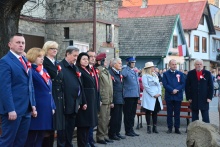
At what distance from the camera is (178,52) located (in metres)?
38.2

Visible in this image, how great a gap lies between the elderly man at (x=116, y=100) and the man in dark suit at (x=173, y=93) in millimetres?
1862

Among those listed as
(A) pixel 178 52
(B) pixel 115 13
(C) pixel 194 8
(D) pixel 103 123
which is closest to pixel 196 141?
(D) pixel 103 123

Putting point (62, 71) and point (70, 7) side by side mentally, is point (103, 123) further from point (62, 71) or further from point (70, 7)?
point (70, 7)

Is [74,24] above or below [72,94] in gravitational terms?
above

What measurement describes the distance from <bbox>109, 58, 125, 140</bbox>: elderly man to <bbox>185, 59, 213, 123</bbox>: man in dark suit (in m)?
2.11

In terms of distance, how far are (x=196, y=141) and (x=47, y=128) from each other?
11.1ft

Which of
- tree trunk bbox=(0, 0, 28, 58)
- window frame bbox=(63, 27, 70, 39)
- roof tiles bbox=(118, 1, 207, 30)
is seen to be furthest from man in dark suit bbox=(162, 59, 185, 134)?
roof tiles bbox=(118, 1, 207, 30)

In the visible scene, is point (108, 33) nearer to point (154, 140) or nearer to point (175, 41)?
point (154, 140)

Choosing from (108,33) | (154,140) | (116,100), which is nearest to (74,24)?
(108,33)

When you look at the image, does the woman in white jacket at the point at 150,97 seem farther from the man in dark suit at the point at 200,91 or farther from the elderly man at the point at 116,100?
the elderly man at the point at 116,100

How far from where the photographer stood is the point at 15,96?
616 centimetres

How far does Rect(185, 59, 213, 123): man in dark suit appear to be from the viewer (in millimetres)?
11414

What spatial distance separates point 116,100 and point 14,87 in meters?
4.80

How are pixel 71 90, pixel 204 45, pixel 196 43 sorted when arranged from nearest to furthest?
pixel 71 90
pixel 196 43
pixel 204 45
